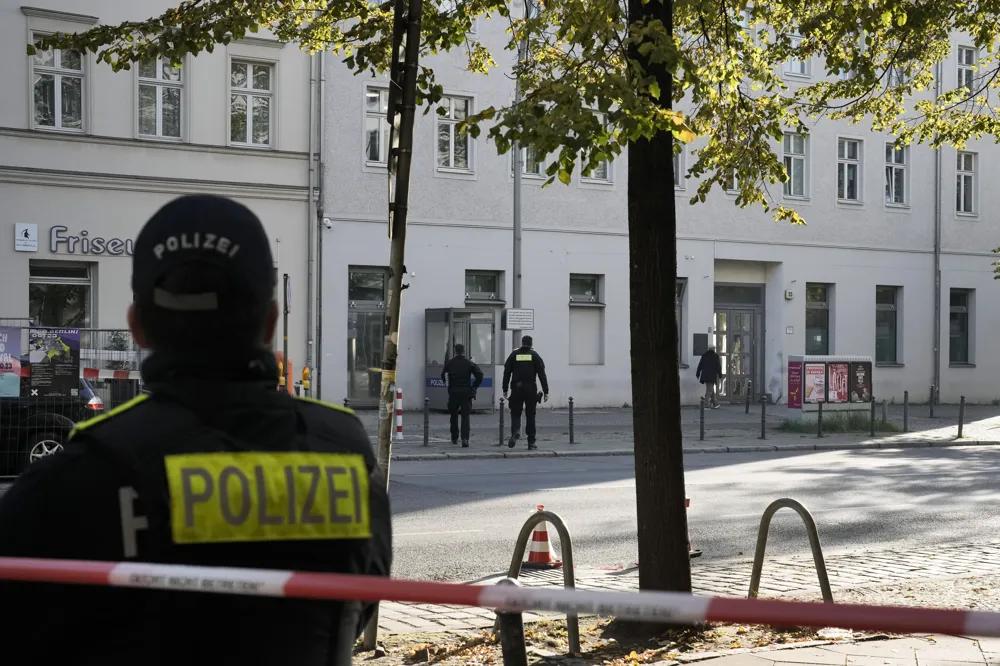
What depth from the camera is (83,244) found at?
24.5 meters

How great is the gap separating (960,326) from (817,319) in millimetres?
5817

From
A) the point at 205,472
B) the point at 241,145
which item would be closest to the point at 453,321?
the point at 241,145

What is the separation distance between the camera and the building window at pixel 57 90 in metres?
24.2

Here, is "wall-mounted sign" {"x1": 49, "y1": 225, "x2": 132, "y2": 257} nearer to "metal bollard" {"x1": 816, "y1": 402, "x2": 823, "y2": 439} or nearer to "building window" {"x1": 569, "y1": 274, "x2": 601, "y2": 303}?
"building window" {"x1": 569, "y1": 274, "x2": 601, "y2": 303}

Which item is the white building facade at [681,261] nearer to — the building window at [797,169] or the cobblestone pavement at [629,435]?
the building window at [797,169]

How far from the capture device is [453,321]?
92.5ft

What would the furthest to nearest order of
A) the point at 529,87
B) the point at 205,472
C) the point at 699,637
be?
the point at 529,87
the point at 699,637
the point at 205,472

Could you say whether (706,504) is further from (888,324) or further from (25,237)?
(888,324)

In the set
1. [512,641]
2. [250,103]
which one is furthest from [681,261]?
[512,641]

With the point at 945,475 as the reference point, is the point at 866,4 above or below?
above

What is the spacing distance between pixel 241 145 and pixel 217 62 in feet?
5.87

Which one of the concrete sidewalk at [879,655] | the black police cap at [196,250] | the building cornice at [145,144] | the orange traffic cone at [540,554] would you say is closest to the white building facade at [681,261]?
the building cornice at [145,144]

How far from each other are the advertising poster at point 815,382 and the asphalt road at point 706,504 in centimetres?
552

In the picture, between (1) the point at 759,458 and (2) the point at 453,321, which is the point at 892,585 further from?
(2) the point at 453,321
